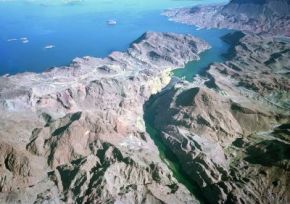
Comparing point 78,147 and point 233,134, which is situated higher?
point 78,147

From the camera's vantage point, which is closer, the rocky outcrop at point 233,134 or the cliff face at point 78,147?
the cliff face at point 78,147

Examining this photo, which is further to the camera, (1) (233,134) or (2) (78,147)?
(1) (233,134)

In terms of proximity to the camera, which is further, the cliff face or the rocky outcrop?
the rocky outcrop

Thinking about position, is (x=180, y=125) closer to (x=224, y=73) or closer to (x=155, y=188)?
(x=155, y=188)
